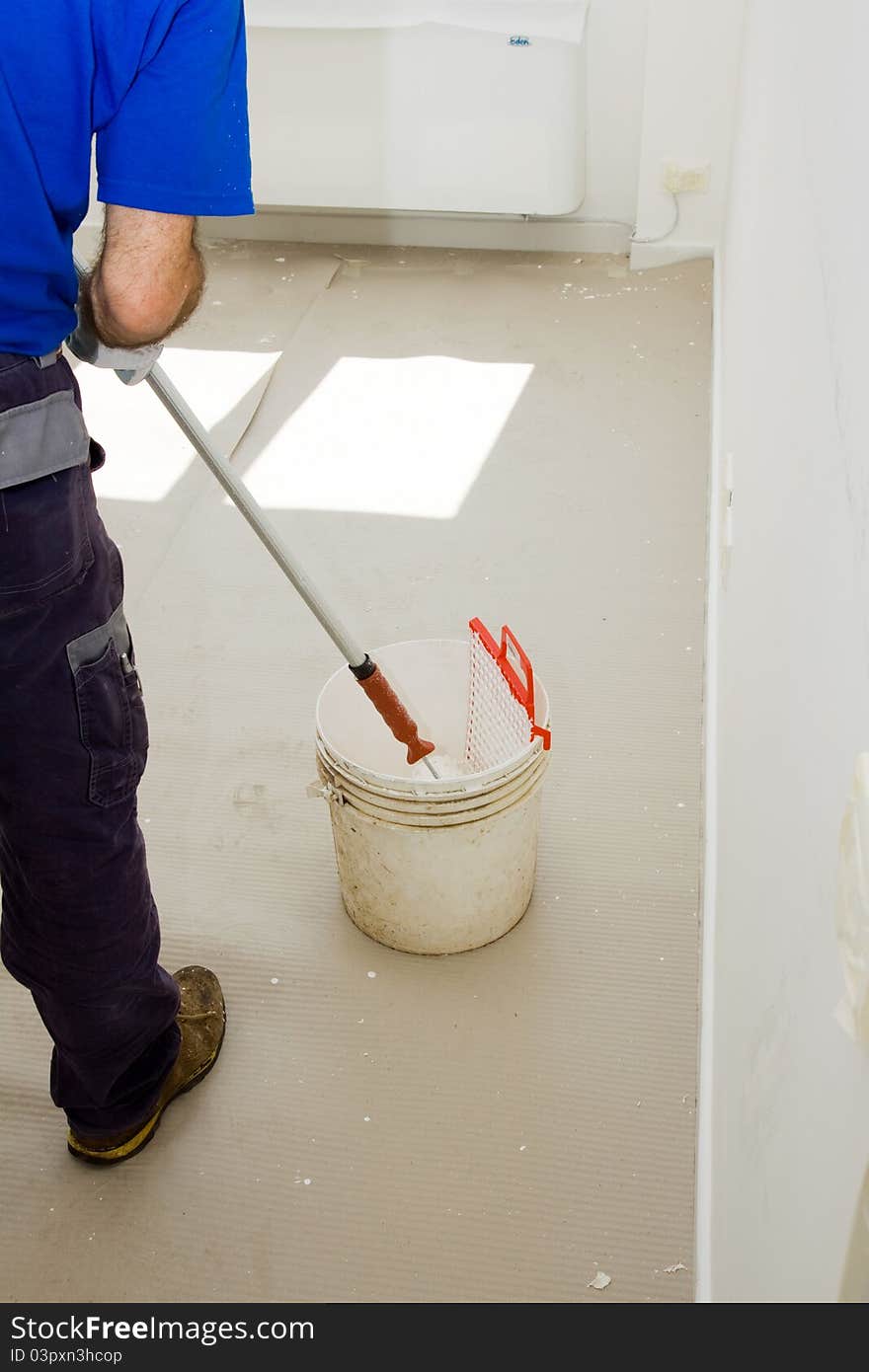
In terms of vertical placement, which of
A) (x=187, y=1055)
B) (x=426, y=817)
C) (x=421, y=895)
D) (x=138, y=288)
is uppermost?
(x=138, y=288)

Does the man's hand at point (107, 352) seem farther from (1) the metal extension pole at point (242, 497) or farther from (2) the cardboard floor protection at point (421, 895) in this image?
(2) the cardboard floor protection at point (421, 895)

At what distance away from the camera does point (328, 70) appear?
329 centimetres

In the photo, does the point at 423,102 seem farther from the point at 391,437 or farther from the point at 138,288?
the point at 138,288

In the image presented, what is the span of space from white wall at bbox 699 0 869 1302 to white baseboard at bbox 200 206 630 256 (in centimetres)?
184

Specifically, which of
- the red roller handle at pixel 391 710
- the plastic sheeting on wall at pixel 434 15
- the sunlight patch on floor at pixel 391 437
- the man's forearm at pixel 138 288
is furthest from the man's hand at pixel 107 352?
the plastic sheeting on wall at pixel 434 15

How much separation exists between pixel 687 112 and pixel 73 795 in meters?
2.87

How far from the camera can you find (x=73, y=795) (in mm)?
1198

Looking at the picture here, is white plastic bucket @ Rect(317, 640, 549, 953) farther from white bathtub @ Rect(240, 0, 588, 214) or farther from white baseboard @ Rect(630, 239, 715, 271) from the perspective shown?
white baseboard @ Rect(630, 239, 715, 271)

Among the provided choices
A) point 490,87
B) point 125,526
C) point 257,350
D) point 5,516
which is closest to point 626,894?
point 5,516

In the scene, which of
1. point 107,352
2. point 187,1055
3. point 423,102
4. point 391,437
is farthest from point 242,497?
point 423,102

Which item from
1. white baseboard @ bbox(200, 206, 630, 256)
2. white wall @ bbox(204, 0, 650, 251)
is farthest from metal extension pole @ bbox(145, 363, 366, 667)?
white baseboard @ bbox(200, 206, 630, 256)

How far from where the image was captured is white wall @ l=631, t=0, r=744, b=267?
314 centimetres

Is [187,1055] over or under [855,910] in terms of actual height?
under

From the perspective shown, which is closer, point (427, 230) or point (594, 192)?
point (594, 192)
